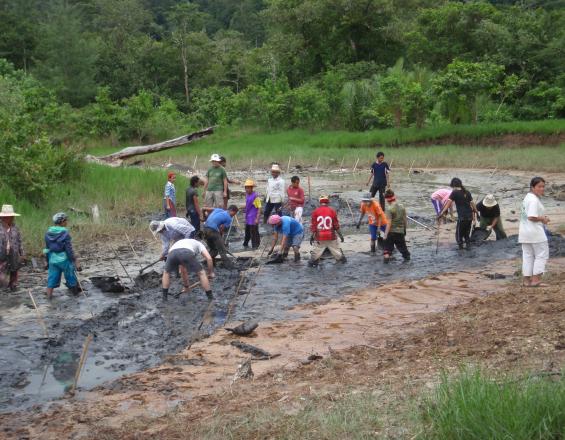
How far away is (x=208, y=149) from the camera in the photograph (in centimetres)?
3959

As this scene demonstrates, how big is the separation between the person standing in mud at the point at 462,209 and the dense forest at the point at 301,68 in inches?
615

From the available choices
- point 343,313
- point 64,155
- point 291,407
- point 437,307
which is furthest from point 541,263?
point 64,155

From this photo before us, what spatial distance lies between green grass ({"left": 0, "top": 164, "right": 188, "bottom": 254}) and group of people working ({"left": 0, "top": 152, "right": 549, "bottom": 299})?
1681 mm

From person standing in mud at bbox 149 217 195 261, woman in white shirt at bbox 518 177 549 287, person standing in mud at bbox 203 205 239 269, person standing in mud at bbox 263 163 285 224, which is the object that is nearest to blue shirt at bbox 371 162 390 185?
person standing in mud at bbox 263 163 285 224

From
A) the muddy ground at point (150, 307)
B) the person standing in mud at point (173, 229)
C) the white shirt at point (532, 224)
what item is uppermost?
the white shirt at point (532, 224)

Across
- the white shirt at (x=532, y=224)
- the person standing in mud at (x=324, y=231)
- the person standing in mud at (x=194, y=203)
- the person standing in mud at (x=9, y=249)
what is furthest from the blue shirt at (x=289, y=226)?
the white shirt at (x=532, y=224)

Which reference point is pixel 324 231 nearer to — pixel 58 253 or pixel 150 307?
pixel 150 307

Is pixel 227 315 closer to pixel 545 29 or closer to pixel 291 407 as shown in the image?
pixel 291 407

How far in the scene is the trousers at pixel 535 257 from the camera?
9695mm

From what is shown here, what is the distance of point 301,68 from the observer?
49.9 metres

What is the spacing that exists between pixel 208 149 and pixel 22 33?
21.5 metres

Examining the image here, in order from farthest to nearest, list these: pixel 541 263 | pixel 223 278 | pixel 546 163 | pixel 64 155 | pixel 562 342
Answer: pixel 546 163 → pixel 64 155 → pixel 223 278 → pixel 541 263 → pixel 562 342

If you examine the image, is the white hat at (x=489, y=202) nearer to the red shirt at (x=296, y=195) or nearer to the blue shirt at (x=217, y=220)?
the red shirt at (x=296, y=195)

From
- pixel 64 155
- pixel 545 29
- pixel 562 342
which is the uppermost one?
pixel 545 29
